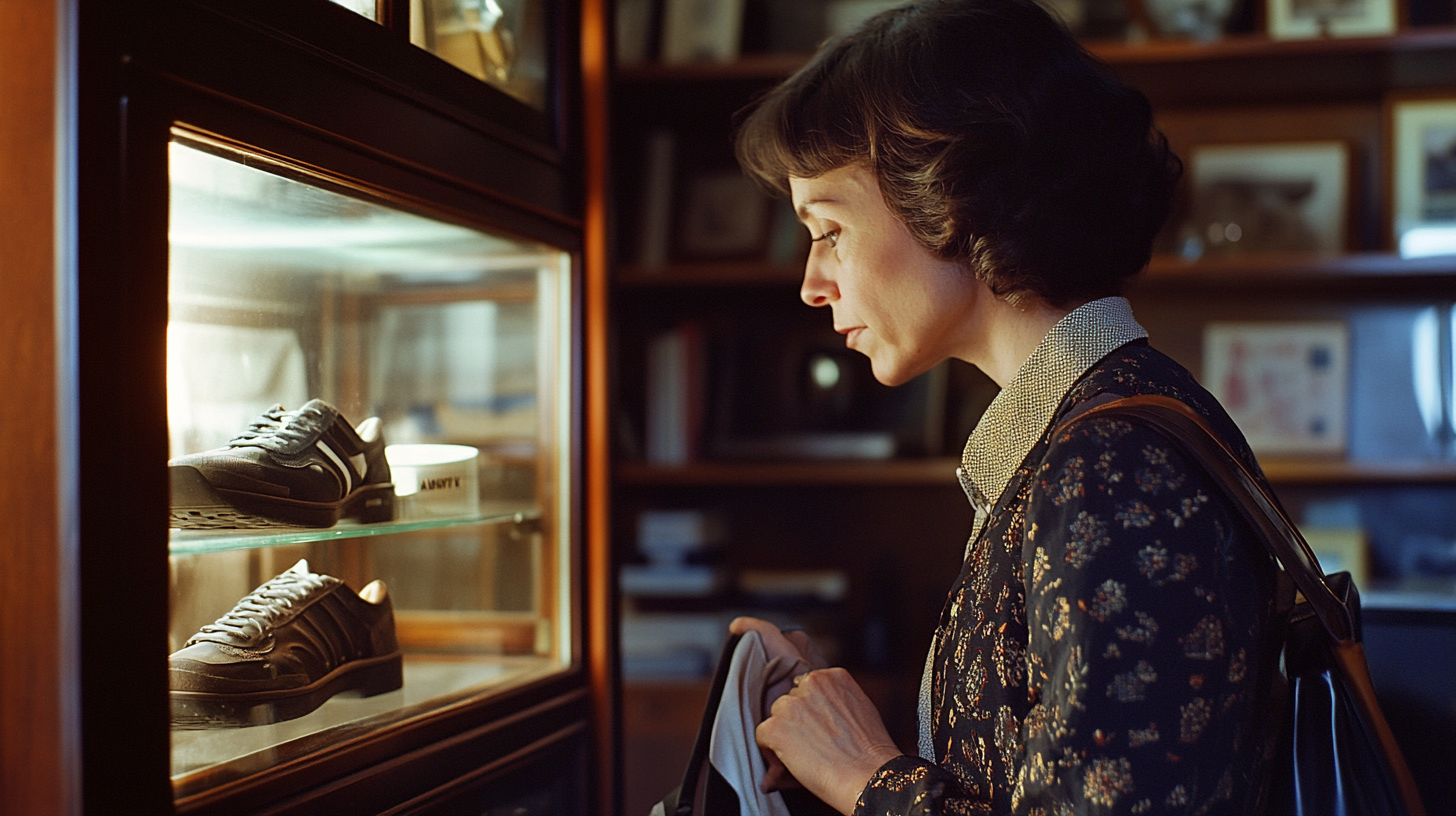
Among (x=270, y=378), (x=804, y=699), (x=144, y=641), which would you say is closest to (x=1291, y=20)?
(x=804, y=699)

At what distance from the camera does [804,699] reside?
36.2 inches

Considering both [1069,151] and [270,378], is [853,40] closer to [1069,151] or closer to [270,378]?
[1069,151]

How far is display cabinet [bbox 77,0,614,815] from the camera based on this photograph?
0.64 metres

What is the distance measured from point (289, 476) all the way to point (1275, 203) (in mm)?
2063

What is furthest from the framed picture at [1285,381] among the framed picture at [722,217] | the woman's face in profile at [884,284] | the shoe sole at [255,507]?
the shoe sole at [255,507]

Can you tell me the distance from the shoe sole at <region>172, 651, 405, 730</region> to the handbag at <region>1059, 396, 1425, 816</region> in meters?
0.67

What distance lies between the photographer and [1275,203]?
7.07 ft

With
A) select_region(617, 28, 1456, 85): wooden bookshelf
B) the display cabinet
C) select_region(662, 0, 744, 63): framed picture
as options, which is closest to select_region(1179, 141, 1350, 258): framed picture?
select_region(617, 28, 1456, 85): wooden bookshelf

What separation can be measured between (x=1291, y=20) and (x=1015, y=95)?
1.58 meters

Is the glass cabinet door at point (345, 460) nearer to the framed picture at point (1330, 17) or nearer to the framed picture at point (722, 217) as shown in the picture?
the framed picture at point (722, 217)

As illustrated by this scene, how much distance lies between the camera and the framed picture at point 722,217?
7.52 feet

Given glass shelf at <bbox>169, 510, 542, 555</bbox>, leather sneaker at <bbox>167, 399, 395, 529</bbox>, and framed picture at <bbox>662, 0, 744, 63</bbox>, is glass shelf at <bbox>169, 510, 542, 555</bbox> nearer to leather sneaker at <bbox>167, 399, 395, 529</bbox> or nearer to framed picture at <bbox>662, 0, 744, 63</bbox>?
leather sneaker at <bbox>167, 399, 395, 529</bbox>

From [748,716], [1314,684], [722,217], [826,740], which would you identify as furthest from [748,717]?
[722,217]

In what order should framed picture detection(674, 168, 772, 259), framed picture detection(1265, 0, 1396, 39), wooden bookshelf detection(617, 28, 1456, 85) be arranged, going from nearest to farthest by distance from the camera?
wooden bookshelf detection(617, 28, 1456, 85) → framed picture detection(1265, 0, 1396, 39) → framed picture detection(674, 168, 772, 259)
